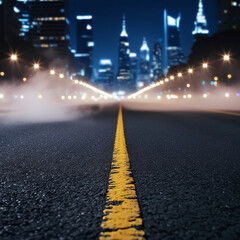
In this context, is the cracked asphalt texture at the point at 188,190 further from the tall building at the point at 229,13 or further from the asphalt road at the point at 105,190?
the tall building at the point at 229,13

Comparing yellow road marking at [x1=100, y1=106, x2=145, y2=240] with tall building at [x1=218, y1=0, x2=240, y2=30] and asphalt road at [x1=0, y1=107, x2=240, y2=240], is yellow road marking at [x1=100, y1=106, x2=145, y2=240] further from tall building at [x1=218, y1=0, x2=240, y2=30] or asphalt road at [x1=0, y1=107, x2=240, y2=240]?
tall building at [x1=218, y1=0, x2=240, y2=30]

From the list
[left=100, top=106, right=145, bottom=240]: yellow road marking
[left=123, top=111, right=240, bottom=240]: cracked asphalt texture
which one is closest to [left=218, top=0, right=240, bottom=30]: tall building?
[left=123, top=111, right=240, bottom=240]: cracked asphalt texture

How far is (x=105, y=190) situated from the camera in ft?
9.39

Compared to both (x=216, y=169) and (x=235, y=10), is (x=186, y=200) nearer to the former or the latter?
(x=216, y=169)

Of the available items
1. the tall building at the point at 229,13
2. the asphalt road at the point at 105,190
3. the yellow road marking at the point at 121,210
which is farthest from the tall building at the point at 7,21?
the yellow road marking at the point at 121,210

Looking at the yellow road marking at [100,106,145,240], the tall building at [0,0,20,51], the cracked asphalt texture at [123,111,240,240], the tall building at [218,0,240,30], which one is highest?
the tall building at [218,0,240,30]

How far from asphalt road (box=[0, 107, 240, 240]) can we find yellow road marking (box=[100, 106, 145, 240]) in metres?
0.05

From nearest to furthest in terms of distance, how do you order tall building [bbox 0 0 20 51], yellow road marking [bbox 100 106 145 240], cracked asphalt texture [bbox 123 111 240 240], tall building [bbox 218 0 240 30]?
yellow road marking [bbox 100 106 145 240]
cracked asphalt texture [bbox 123 111 240 240]
tall building [bbox 0 0 20 51]
tall building [bbox 218 0 240 30]

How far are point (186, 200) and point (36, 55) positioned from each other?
84.2 metres

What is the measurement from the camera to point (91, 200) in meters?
2.58

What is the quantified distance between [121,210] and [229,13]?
176 metres

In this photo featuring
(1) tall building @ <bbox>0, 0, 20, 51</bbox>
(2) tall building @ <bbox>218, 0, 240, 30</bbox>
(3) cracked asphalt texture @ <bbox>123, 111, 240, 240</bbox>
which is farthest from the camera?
(2) tall building @ <bbox>218, 0, 240, 30</bbox>

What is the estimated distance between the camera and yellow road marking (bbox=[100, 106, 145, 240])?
1.85 meters

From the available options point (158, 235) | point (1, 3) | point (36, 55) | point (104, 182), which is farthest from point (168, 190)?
point (1, 3)
